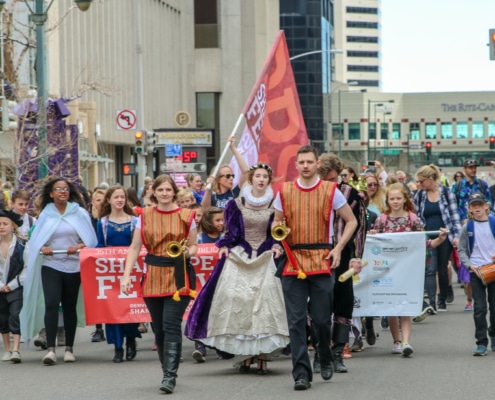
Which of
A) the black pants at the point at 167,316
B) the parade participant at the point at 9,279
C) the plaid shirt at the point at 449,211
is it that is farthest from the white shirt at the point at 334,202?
the plaid shirt at the point at 449,211

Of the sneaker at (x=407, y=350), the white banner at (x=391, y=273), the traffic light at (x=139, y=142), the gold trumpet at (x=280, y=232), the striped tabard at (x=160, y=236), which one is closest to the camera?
the gold trumpet at (x=280, y=232)

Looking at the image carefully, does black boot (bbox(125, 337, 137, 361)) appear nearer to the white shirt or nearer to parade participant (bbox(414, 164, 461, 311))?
the white shirt

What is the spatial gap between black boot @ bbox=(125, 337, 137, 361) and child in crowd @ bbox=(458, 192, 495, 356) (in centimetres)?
342

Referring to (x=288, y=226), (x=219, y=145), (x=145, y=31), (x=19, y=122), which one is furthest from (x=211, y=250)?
(x=219, y=145)

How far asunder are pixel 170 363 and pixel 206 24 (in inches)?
2755

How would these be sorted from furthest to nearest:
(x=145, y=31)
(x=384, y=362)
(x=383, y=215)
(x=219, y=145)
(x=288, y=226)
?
1. (x=219, y=145)
2. (x=145, y=31)
3. (x=383, y=215)
4. (x=384, y=362)
5. (x=288, y=226)

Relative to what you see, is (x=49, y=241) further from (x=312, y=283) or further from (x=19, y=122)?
(x=19, y=122)

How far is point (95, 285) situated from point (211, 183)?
6.74 feet

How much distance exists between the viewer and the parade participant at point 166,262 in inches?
410

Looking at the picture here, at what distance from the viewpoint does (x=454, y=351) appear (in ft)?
42.0

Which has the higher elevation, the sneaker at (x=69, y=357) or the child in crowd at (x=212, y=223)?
the child in crowd at (x=212, y=223)

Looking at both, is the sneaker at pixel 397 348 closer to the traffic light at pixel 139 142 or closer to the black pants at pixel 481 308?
the black pants at pixel 481 308

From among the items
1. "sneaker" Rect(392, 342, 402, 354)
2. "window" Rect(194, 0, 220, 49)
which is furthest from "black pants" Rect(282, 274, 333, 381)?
"window" Rect(194, 0, 220, 49)

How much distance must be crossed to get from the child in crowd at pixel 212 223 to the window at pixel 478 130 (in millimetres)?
125447
